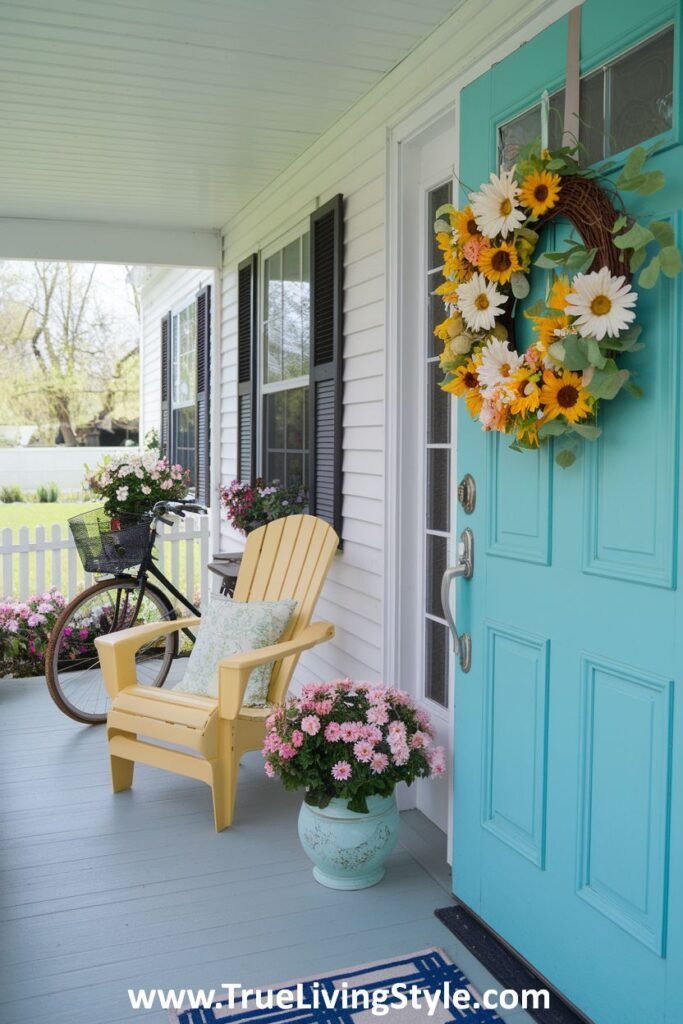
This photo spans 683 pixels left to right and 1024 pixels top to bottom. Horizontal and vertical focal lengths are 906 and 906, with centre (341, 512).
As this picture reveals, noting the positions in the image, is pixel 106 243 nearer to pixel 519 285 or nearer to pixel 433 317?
pixel 433 317

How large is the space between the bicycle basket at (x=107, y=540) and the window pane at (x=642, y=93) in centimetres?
315

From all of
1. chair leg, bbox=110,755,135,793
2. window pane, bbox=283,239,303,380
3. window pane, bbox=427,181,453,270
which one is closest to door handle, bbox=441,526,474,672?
A: window pane, bbox=427,181,453,270

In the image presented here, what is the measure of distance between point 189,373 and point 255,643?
4.50 meters

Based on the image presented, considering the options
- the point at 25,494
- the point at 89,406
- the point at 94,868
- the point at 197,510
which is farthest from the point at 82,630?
the point at 89,406

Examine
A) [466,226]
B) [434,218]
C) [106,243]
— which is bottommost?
[466,226]

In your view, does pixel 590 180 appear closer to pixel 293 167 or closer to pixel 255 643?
pixel 255 643

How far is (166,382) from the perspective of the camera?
8523 millimetres

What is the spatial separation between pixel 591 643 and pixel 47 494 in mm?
17417

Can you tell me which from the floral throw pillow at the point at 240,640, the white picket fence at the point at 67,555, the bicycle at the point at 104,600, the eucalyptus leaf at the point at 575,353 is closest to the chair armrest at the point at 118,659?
the floral throw pillow at the point at 240,640

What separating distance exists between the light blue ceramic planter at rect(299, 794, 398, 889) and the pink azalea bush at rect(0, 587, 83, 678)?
2.74m

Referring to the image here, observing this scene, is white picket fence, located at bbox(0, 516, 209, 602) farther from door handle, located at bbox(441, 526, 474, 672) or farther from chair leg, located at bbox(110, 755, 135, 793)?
door handle, located at bbox(441, 526, 474, 672)

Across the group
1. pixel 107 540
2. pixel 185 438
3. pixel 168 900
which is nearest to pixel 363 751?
pixel 168 900

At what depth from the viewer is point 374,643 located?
11.7ft

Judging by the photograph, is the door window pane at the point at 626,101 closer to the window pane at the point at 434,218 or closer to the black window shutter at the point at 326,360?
the window pane at the point at 434,218
